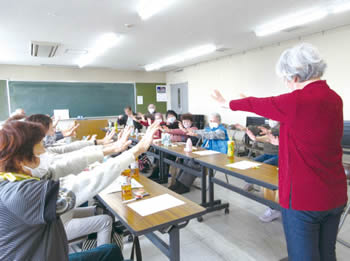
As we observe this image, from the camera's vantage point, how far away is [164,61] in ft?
24.8

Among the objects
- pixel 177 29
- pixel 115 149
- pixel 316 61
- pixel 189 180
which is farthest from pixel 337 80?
pixel 115 149

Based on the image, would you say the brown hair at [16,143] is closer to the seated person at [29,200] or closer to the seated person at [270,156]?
the seated person at [29,200]

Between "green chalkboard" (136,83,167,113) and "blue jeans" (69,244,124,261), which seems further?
"green chalkboard" (136,83,167,113)

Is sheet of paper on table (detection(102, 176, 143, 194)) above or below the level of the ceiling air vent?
below

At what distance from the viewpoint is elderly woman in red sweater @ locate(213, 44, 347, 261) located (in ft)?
3.46

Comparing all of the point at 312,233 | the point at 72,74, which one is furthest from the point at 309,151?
the point at 72,74

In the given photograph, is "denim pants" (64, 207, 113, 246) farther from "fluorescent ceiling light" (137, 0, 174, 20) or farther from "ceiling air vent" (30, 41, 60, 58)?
"ceiling air vent" (30, 41, 60, 58)

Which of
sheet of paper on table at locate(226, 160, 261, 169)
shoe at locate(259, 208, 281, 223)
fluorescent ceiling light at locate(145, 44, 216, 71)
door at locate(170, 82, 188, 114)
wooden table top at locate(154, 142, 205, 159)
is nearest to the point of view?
sheet of paper on table at locate(226, 160, 261, 169)

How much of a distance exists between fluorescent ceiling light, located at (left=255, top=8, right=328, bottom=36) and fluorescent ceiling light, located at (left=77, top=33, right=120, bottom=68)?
2.86m

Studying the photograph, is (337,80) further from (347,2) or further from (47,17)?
(47,17)

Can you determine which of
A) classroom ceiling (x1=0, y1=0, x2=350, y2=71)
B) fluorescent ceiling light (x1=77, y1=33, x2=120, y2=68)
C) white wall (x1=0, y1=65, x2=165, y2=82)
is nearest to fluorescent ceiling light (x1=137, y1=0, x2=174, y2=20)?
classroom ceiling (x1=0, y1=0, x2=350, y2=71)

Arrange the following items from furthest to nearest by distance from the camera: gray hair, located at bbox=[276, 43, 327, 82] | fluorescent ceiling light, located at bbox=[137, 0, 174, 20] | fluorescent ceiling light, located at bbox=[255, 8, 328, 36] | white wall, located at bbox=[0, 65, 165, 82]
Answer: white wall, located at bbox=[0, 65, 165, 82] < fluorescent ceiling light, located at bbox=[255, 8, 328, 36] < fluorescent ceiling light, located at bbox=[137, 0, 174, 20] < gray hair, located at bbox=[276, 43, 327, 82]

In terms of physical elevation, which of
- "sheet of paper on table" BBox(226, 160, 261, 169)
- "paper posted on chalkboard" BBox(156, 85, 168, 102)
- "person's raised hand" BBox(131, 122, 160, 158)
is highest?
"paper posted on chalkboard" BBox(156, 85, 168, 102)

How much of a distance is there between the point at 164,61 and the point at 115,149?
20.5 ft
